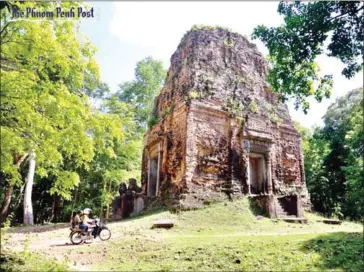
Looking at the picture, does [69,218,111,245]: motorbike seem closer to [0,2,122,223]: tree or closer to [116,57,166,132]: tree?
[0,2,122,223]: tree

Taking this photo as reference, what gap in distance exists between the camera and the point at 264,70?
1873 centimetres

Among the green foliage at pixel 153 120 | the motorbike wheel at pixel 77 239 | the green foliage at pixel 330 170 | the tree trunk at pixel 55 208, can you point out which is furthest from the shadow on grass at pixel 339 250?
the tree trunk at pixel 55 208

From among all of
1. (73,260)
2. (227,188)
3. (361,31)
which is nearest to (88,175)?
(227,188)

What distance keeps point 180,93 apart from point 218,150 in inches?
142

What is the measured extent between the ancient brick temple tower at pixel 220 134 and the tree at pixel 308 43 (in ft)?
20.6

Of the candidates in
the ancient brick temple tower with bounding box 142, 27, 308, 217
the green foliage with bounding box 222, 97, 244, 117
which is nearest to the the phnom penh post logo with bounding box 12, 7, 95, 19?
the ancient brick temple tower with bounding box 142, 27, 308, 217

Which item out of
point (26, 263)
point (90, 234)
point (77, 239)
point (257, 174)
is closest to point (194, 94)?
point (257, 174)

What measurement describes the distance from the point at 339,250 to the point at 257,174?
9.08m

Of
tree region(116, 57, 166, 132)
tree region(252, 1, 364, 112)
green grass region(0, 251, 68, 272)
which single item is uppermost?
tree region(116, 57, 166, 132)

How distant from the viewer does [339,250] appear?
24.6 feet

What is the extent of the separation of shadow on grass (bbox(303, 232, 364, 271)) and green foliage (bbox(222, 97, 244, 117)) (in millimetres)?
7993

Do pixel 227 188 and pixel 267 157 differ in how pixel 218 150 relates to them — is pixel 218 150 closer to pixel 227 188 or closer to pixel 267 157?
pixel 227 188

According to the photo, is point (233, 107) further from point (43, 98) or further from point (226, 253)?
point (43, 98)

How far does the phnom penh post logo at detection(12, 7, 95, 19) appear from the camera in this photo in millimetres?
6453
